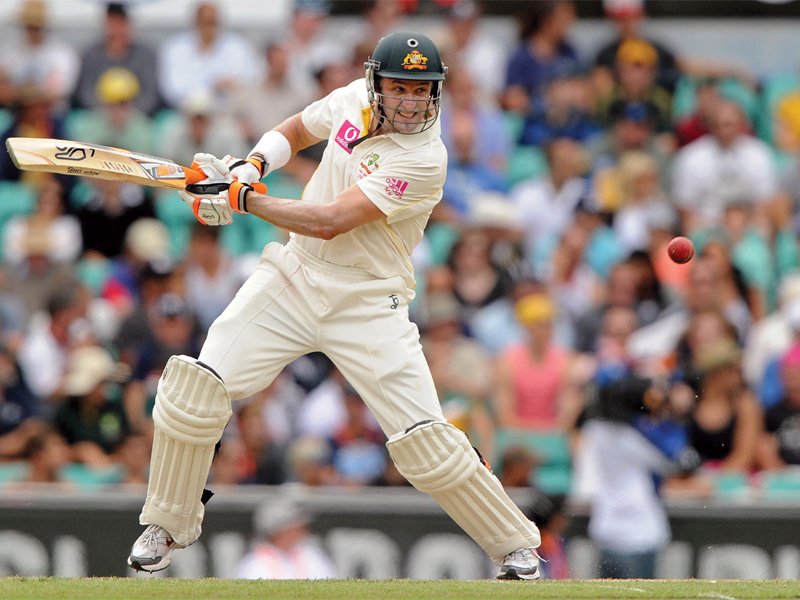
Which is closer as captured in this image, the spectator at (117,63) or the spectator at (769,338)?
the spectator at (769,338)

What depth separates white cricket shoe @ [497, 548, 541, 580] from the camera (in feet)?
19.4

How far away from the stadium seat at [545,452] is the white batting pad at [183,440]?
3.22m

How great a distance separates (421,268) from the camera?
9.78 meters

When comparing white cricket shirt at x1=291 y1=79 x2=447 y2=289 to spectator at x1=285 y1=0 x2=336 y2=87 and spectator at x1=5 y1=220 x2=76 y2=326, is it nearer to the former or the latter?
spectator at x1=5 y1=220 x2=76 y2=326

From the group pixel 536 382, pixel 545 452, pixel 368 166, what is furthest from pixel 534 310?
pixel 368 166

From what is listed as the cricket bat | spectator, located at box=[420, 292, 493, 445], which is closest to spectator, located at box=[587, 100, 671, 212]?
spectator, located at box=[420, 292, 493, 445]

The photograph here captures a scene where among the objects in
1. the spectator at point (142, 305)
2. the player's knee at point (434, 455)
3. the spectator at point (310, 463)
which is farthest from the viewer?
the spectator at point (142, 305)

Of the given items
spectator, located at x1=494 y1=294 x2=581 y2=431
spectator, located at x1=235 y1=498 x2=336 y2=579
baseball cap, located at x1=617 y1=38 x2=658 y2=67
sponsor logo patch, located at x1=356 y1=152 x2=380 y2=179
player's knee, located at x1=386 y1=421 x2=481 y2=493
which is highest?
baseball cap, located at x1=617 y1=38 x2=658 y2=67

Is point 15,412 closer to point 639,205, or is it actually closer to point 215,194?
point 215,194

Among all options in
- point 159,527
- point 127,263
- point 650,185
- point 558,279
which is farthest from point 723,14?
point 159,527

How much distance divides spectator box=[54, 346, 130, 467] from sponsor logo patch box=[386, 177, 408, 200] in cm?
383

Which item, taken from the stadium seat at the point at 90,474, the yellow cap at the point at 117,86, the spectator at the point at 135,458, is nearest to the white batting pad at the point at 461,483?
the spectator at the point at 135,458

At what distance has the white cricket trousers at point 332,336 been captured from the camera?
5.70 metres

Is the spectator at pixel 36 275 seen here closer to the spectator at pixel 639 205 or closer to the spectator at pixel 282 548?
the spectator at pixel 282 548
